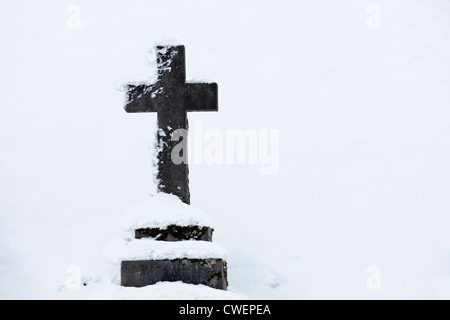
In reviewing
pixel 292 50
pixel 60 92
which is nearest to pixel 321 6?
pixel 292 50

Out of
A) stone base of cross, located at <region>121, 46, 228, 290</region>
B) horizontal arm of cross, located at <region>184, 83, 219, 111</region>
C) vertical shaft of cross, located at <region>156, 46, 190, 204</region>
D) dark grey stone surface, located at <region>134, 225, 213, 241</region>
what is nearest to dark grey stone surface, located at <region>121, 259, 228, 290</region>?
stone base of cross, located at <region>121, 46, 228, 290</region>

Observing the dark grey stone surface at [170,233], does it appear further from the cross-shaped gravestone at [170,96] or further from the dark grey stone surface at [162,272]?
the cross-shaped gravestone at [170,96]

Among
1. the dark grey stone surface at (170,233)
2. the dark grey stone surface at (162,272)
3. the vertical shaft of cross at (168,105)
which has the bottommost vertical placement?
the dark grey stone surface at (162,272)

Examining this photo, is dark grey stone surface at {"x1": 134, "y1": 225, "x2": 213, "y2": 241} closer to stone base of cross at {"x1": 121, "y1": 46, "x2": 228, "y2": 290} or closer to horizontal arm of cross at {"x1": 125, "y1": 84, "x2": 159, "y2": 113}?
stone base of cross at {"x1": 121, "y1": 46, "x2": 228, "y2": 290}

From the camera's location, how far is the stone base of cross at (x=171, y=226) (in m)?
4.31

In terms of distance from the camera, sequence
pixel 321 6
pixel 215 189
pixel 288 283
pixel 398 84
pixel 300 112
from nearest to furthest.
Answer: pixel 288 283 < pixel 215 189 < pixel 300 112 < pixel 398 84 < pixel 321 6

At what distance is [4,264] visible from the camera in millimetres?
6629

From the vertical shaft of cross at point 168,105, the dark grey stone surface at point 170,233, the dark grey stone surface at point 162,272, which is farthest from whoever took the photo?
the vertical shaft of cross at point 168,105

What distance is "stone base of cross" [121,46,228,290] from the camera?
14.1 feet

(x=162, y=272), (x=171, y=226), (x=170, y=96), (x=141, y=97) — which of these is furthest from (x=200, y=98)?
(x=162, y=272)

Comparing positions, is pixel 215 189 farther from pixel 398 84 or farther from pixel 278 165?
pixel 398 84

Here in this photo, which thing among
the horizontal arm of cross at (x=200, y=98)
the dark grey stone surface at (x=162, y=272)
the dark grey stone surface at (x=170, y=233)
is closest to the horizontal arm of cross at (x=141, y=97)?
the horizontal arm of cross at (x=200, y=98)

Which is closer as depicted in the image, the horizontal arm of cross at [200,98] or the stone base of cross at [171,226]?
the stone base of cross at [171,226]
